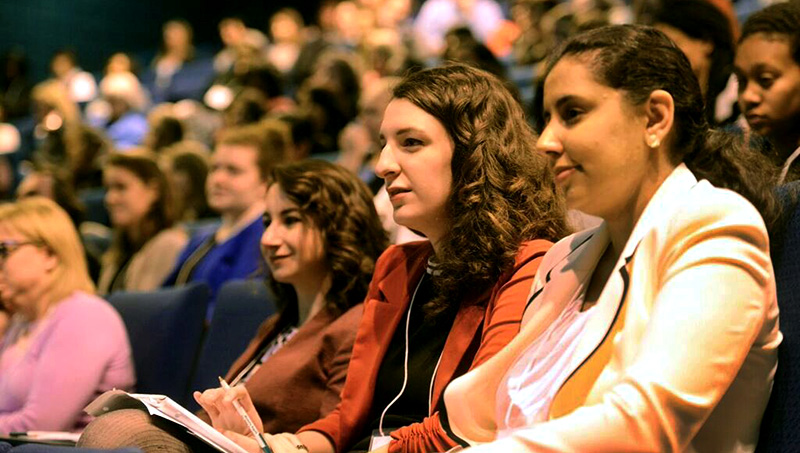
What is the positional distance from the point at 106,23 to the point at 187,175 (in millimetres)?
6715

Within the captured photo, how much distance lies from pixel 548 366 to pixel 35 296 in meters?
1.89

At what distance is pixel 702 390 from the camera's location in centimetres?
121

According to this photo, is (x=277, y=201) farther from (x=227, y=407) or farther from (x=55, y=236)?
(x=55, y=236)

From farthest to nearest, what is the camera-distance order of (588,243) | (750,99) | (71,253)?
1. (71,253)
2. (750,99)
3. (588,243)

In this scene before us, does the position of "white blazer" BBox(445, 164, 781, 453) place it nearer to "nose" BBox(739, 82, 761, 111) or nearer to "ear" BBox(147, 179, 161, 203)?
"nose" BBox(739, 82, 761, 111)

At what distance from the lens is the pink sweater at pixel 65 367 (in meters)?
2.67

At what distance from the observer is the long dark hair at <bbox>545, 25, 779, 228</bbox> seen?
145 centimetres

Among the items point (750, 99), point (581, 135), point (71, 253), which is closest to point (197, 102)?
point (71, 253)


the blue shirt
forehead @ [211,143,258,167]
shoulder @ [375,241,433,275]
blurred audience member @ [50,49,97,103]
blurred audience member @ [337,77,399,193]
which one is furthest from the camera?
blurred audience member @ [50,49,97,103]

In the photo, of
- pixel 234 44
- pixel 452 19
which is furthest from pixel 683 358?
pixel 234 44

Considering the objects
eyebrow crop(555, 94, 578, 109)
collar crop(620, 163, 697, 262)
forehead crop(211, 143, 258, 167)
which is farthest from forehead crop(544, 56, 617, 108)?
forehead crop(211, 143, 258, 167)

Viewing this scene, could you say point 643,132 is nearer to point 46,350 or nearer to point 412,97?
point 412,97

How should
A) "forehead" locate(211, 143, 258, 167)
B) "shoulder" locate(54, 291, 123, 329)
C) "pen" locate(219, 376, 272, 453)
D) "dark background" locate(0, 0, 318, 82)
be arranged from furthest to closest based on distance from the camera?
1. "dark background" locate(0, 0, 318, 82)
2. "forehead" locate(211, 143, 258, 167)
3. "shoulder" locate(54, 291, 123, 329)
4. "pen" locate(219, 376, 272, 453)

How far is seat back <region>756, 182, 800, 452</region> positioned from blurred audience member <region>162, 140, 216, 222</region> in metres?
3.16
